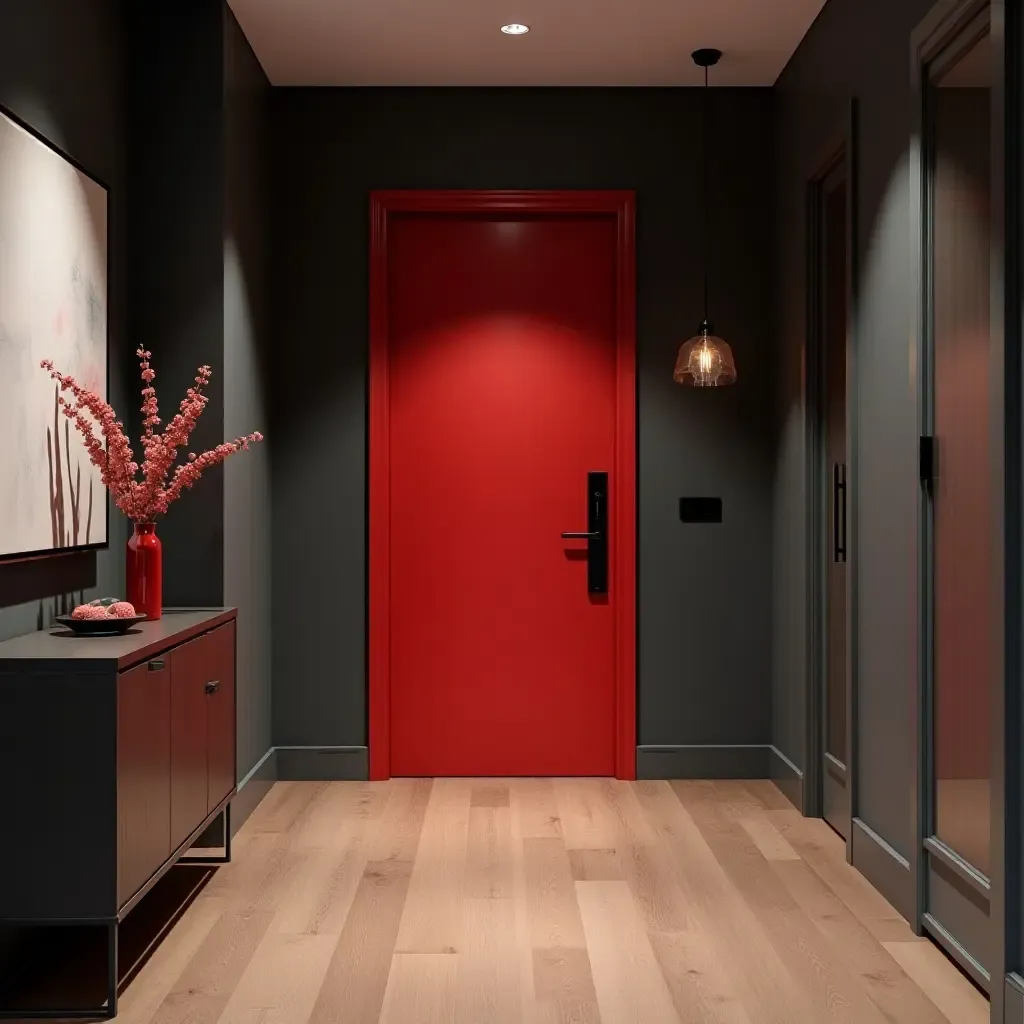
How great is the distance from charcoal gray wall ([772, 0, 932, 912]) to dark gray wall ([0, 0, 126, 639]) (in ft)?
7.07

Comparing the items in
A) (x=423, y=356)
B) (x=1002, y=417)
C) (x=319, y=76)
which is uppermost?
(x=319, y=76)

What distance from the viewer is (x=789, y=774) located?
433 cm

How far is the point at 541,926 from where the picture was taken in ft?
9.94

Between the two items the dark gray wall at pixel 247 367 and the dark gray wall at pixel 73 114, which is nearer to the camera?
the dark gray wall at pixel 73 114

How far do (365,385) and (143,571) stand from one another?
1610mm

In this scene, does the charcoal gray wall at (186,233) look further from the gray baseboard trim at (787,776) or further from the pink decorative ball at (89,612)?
the gray baseboard trim at (787,776)

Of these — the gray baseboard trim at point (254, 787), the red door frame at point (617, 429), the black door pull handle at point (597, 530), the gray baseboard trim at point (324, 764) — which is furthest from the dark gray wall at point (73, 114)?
the black door pull handle at point (597, 530)

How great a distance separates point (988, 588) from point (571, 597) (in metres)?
2.26

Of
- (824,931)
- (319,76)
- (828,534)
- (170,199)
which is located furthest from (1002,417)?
(319,76)

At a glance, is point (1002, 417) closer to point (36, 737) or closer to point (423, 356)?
point (36, 737)

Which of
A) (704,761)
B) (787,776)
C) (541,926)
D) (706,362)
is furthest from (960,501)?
(704,761)

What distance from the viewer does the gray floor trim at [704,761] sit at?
4648 millimetres

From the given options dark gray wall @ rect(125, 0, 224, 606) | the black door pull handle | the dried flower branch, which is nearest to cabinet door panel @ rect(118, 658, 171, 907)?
the dried flower branch

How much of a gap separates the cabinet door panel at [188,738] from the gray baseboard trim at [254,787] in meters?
0.71
